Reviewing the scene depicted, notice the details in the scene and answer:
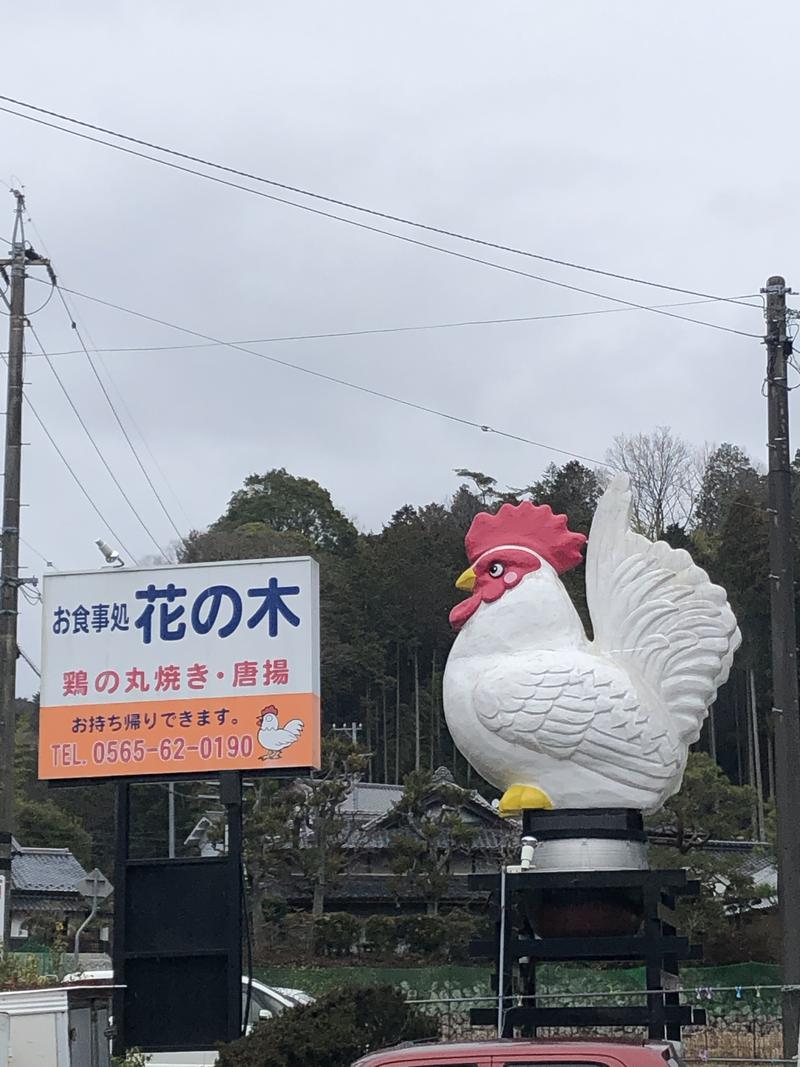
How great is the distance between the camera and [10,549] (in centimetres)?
1702

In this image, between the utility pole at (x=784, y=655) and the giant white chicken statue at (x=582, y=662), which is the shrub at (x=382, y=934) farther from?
the giant white chicken statue at (x=582, y=662)

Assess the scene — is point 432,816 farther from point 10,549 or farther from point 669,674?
point 669,674

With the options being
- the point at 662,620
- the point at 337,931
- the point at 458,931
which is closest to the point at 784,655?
the point at 662,620

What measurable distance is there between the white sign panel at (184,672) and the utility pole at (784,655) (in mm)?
5562

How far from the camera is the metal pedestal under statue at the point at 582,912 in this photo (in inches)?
387

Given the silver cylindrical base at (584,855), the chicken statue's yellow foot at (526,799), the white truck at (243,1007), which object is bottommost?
the white truck at (243,1007)

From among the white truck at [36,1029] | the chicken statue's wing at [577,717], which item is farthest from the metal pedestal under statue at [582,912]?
the white truck at [36,1029]

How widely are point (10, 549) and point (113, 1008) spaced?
287 inches

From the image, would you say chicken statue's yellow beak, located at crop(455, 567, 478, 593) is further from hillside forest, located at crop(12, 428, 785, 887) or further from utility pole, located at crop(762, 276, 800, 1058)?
hillside forest, located at crop(12, 428, 785, 887)

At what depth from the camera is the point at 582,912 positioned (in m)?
10.1

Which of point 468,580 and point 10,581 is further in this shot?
point 10,581

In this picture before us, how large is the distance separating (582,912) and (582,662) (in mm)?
1688

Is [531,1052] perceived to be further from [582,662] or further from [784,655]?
[784,655]

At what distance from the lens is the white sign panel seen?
432 inches
